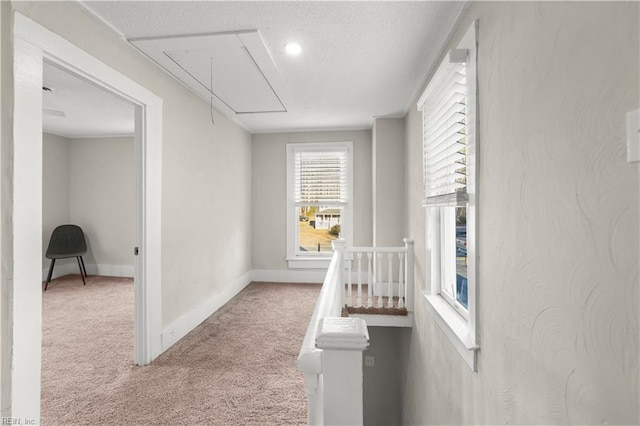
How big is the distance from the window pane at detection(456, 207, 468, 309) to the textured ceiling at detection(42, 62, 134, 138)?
2.88 m

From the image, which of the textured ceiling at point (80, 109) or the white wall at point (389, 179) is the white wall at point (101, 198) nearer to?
the textured ceiling at point (80, 109)

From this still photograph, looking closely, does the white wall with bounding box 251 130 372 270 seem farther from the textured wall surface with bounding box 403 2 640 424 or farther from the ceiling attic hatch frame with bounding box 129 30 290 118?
the textured wall surface with bounding box 403 2 640 424

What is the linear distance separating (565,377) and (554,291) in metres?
0.25

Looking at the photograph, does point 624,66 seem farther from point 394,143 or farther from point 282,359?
point 394,143

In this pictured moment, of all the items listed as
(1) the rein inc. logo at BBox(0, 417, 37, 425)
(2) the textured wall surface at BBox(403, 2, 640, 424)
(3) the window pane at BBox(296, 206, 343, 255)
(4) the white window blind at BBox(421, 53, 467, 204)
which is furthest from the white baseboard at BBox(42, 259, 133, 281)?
(2) the textured wall surface at BBox(403, 2, 640, 424)

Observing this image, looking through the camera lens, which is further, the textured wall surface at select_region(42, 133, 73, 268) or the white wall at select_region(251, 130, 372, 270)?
the textured wall surface at select_region(42, 133, 73, 268)

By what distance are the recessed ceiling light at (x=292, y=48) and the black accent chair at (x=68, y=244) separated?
4.65 meters

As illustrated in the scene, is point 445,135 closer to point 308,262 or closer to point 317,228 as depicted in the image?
point 317,228

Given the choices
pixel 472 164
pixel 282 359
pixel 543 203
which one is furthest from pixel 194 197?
pixel 543 203

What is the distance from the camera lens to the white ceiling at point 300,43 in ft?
5.77

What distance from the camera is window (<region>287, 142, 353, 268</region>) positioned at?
471 cm

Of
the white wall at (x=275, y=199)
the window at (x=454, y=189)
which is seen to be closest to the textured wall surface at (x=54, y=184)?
the white wall at (x=275, y=199)

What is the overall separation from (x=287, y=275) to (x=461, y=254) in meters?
3.00

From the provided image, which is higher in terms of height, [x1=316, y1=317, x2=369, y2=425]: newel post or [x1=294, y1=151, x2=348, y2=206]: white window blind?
[x1=294, y1=151, x2=348, y2=206]: white window blind
